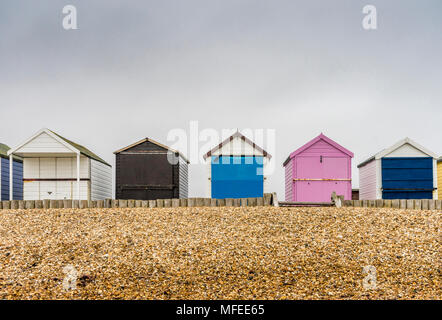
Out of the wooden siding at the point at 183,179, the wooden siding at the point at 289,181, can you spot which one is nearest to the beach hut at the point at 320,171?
the wooden siding at the point at 289,181

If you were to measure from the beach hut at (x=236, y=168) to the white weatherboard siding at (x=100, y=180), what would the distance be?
22.5 ft

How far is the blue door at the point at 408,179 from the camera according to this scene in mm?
18688

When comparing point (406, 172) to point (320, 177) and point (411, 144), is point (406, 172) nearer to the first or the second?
point (411, 144)

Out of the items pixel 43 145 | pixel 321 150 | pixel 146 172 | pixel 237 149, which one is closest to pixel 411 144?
pixel 321 150

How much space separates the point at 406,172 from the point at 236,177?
7.40 m

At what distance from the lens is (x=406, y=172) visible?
18.7 m

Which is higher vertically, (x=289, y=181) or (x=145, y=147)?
(x=145, y=147)

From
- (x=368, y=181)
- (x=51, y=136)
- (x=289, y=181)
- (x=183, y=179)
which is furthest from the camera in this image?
(x=183, y=179)

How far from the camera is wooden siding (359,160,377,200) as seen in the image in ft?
64.0

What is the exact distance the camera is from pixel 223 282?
877cm

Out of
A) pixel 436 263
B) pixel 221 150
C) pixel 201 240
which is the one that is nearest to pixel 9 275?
pixel 201 240

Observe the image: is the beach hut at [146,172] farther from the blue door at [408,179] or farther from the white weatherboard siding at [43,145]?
the blue door at [408,179]

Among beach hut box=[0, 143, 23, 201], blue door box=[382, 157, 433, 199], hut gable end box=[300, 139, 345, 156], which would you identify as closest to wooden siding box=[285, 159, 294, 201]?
hut gable end box=[300, 139, 345, 156]

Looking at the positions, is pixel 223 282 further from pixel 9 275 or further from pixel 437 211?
pixel 437 211
